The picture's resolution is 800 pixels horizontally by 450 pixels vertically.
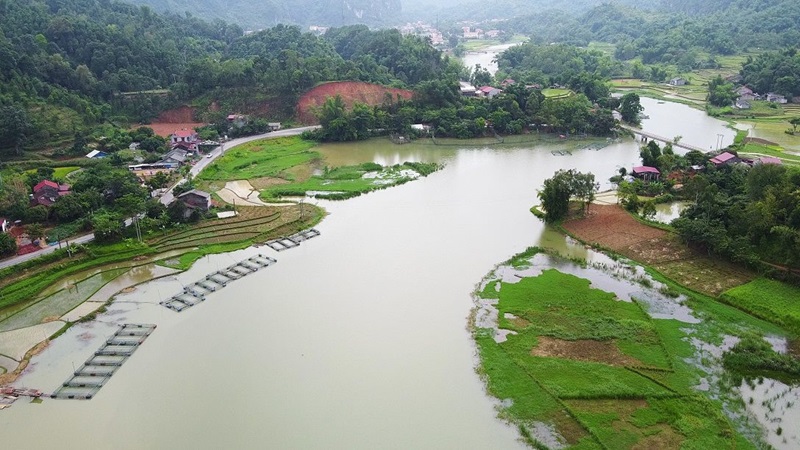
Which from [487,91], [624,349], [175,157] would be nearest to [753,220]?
[624,349]

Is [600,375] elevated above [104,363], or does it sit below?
below

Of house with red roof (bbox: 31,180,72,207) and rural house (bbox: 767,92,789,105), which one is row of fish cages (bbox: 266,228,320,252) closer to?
house with red roof (bbox: 31,180,72,207)

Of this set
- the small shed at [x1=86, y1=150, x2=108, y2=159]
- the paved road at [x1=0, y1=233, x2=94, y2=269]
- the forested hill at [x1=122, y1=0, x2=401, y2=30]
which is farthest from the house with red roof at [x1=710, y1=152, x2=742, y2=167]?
the forested hill at [x1=122, y1=0, x2=401, y2=30]

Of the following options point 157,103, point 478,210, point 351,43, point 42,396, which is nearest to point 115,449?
point 42,396

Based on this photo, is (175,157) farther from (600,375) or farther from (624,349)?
(600,375)

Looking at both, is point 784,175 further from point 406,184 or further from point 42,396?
point 42,396

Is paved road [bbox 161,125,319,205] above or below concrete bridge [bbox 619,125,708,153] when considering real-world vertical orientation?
above
